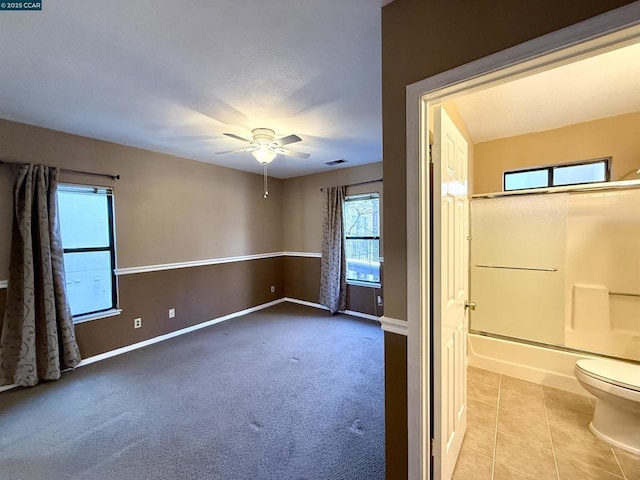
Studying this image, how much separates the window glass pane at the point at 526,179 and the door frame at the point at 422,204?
2212 mm

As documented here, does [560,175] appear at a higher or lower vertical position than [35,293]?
higher

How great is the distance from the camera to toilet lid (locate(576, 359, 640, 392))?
163 cm

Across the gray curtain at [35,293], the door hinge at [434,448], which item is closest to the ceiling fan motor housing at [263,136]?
the gray curtain at [35,293]

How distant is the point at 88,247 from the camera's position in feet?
9.88

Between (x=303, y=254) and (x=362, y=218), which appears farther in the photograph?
(x=303, y=254)

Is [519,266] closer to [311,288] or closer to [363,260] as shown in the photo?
[363,260]

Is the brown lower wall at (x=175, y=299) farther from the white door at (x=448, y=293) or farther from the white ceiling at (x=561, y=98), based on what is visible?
the white ceiling at (x=561, y=98)

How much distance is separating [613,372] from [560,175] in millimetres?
1782

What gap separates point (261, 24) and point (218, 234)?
132 inches

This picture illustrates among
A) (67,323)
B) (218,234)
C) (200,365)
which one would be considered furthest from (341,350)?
(67,323)

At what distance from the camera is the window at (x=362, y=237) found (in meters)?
4.32

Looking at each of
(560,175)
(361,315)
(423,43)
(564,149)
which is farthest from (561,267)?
(361,315)

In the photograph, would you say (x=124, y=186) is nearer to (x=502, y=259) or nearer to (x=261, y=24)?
(x=261, y=24)

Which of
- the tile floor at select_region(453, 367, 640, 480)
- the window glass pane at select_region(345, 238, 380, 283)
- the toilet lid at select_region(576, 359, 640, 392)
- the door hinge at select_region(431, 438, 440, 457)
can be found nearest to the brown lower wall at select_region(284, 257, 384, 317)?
the window glass pane at select_region(345, 238, 380, 283)
